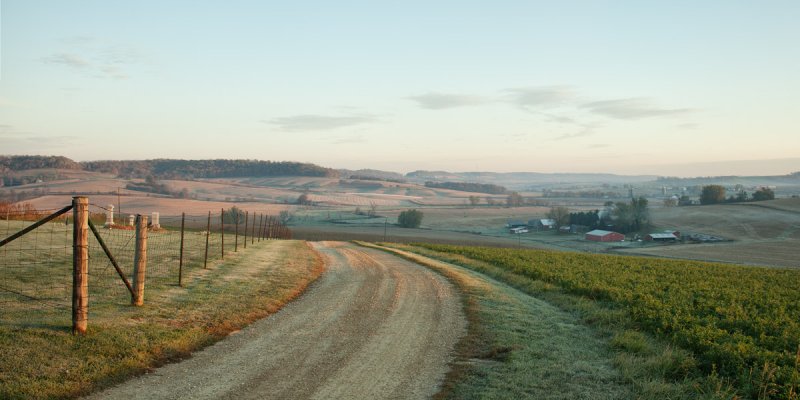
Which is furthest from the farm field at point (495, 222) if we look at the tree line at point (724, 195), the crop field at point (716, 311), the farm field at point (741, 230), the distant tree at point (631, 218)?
the crop field at point (716, 311)

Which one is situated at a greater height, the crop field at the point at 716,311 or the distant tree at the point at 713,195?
the distant tree at the point at 713,195

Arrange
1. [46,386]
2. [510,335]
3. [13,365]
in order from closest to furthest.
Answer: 1. [46,386]
2. [13,365]
3. [510,335]

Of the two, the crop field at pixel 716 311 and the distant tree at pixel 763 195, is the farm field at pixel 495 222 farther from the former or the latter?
the crop field at pixel 716 311

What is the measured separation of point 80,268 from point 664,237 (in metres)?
94.9

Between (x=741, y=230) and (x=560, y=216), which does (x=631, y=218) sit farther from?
(x=741, y=230)

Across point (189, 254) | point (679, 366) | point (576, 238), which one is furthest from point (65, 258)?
point (576, 238)

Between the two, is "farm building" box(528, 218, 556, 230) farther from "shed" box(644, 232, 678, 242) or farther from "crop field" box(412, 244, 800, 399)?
"crop field" box(412, 244, 800, 399)

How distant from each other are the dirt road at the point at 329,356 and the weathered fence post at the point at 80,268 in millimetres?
2424

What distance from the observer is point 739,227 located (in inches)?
3794

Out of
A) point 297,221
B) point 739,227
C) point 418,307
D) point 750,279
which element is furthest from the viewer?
point 297,221

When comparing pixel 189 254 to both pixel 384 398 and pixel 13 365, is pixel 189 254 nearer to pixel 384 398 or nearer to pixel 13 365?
pixel 13 365

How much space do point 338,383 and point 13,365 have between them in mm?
5224

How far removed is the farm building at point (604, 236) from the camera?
95125mm

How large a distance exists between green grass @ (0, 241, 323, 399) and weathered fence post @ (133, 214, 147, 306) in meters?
0.30
